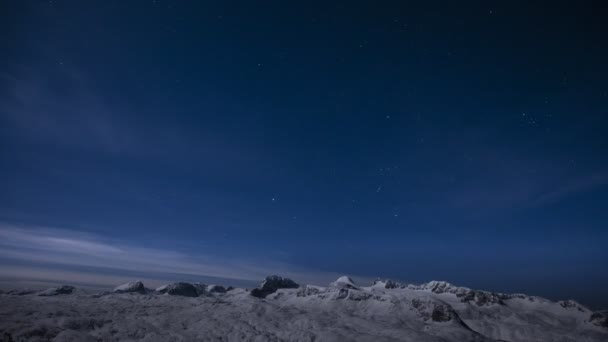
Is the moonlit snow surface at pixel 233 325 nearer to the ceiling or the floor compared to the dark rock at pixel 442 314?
nearer to the floor

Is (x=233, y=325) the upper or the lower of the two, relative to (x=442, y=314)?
lower

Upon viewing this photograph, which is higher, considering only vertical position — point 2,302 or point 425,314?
point 425,314

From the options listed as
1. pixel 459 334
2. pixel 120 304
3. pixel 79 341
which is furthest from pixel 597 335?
pixel 120 304

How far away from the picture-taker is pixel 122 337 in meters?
128

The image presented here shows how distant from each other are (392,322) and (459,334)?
33691 millimetres

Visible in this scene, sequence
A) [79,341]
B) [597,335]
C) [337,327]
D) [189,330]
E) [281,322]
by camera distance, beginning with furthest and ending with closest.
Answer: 1. [597,335]
2. [281,322]
3. [337,327]
4. [189,330]
5. [79,341]

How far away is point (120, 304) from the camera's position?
195 metres

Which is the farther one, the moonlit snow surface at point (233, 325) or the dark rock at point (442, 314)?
the dark rock at point (442, 314)

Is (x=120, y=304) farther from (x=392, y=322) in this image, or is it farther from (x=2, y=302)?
(x=392, y=322)


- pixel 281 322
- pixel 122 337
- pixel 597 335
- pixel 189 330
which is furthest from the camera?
pixel 597 335

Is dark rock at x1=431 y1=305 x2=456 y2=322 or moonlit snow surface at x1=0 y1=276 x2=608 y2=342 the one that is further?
dark rock at x1=431 y1=305 x2=456 y2=322

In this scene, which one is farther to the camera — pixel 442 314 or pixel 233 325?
pixel 442 314

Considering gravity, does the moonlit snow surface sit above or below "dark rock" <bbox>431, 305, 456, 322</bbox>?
below

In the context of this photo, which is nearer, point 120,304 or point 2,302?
point 2,302
